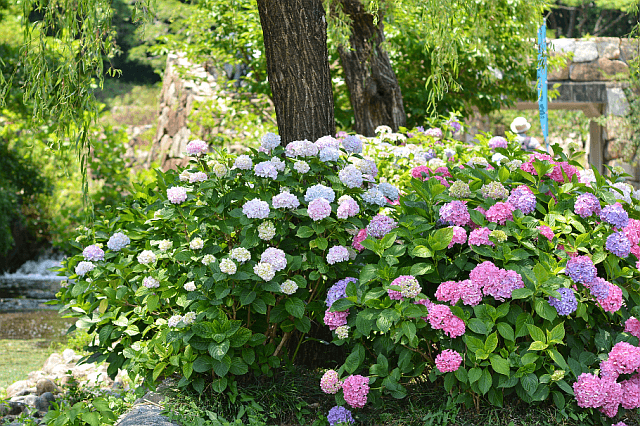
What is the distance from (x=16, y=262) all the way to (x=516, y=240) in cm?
1093

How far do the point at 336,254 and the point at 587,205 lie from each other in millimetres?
1125

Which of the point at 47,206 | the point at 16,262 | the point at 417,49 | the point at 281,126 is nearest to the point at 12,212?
the point at 47,206

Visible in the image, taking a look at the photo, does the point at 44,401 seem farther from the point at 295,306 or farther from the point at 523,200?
the point at 523,200

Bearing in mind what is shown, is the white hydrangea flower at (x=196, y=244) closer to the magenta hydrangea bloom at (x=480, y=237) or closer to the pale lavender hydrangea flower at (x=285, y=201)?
the pale lavender hydrangea flower at (x=285, y=201)

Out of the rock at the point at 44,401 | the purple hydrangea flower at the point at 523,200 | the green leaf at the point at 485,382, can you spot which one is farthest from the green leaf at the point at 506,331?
the rock at the point at 44,401

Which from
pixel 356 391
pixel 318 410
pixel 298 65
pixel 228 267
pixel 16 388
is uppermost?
pixel 298 65

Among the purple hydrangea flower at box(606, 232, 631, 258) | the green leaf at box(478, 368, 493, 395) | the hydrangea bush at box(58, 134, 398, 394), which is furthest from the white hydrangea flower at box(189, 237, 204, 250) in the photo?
the purple hydrangea flower at box(606, 232, 631, 258)

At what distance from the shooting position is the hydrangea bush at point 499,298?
240cm

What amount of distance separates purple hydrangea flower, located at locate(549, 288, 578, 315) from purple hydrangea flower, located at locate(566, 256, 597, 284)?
9 centimetres

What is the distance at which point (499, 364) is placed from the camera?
2340mm

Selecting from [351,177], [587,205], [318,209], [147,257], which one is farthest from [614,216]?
[147,257]

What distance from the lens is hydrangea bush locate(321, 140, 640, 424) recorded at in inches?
94.5

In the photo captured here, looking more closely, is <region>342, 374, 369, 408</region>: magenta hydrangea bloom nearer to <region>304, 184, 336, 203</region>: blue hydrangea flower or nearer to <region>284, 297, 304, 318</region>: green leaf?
<region>284, 297, 304, 318</region>: green leaf

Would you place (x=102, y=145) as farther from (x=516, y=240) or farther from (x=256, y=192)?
(x=516, y=240)
